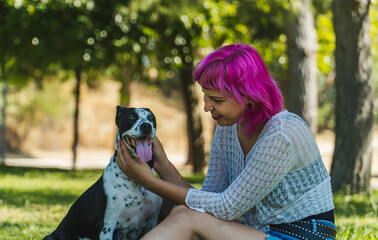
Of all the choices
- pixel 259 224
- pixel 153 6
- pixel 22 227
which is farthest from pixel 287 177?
pixel 153 6

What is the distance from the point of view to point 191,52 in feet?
47.6

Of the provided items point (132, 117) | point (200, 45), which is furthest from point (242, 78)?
point (200, 45)

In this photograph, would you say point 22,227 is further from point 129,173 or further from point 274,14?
point 274,14

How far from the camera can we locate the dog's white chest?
3.51 metres

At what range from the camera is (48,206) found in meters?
7.75

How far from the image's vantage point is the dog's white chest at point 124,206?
351cm

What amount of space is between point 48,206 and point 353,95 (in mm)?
5069

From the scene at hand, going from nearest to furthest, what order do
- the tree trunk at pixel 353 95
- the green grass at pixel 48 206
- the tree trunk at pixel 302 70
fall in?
the green grass at pixel 48 206, the tree trunk at pixel 353 95, the tree trunk at pixel 302 70

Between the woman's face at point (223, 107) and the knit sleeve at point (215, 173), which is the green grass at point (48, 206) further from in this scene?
the woman's face at point (223, 107)

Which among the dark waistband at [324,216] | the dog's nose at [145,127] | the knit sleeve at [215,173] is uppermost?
the dog's nose at [145,127]

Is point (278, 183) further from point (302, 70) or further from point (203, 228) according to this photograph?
point (302, 70)

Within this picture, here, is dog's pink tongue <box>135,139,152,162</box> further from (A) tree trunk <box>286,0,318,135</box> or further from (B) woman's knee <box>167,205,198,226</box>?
(A) tree trunk <box>286,0,318,135</box>

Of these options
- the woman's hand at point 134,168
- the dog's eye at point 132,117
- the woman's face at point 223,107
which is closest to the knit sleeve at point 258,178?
the woman's face at point 223,107

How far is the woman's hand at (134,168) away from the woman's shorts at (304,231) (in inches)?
30.4
